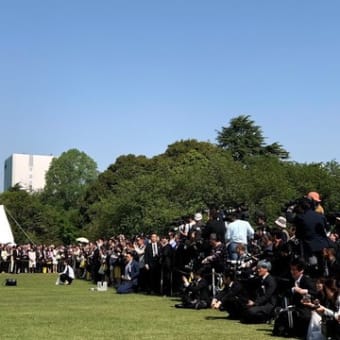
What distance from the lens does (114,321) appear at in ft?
43.9

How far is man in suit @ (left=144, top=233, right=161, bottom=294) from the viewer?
22031 millimetres

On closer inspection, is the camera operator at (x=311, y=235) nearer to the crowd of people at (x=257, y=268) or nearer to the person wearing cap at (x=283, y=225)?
the crowd of people at (x=257, y=268)

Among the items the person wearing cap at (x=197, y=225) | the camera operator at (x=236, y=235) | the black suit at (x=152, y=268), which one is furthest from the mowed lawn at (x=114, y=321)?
the black suit at (x=152, y=268)

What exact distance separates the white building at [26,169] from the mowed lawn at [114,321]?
457 feet

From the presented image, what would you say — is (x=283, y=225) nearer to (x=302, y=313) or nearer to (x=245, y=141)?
(x=302, y=313)

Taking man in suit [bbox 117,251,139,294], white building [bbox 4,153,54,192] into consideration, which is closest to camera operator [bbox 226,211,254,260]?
man in suit [bbox 117,251,139,294]

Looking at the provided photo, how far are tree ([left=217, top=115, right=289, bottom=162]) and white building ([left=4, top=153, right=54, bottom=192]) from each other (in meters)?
86.9

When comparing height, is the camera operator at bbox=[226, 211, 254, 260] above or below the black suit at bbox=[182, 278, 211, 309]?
above

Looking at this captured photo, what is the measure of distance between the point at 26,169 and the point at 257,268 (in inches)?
5847

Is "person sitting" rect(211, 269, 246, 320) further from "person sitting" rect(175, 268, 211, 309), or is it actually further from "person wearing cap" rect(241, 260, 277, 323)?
"person sitting" rect(175, 268, 211, 309)

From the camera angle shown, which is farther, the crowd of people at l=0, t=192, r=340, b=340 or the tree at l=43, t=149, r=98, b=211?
the tree at l=43, t=149, r=98, b=211

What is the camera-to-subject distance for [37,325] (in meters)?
12.8

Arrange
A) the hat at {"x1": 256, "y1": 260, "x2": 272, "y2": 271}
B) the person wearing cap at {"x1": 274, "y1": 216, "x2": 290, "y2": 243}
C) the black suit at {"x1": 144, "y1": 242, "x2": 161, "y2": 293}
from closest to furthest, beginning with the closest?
the hat at {"x1": 256, "y1": 260, "x2": 272, "y2": 271}, the person wearing cap at {"x1": 274, "y1": 216, "x2": 290, "y2": 243}, the black suit at {"x1": 144, "y1": 242, "x2": 161, "y2": 293}

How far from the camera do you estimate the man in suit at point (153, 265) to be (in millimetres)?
22031
